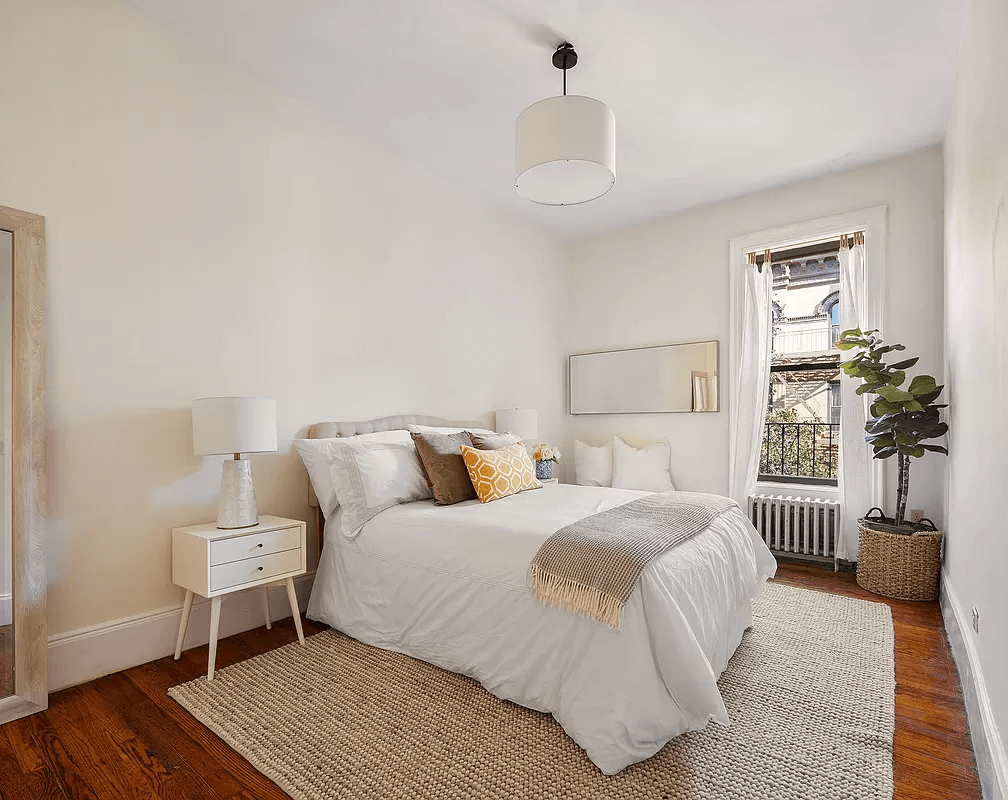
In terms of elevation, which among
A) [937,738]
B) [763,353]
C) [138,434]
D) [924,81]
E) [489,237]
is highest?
[924,81]

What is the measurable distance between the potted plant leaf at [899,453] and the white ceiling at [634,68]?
134 centimetres

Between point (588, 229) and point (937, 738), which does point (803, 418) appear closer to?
point (588, 229)

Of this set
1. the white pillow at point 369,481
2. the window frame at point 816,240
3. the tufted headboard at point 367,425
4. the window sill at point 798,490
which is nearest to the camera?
the white pillow at point 369,481

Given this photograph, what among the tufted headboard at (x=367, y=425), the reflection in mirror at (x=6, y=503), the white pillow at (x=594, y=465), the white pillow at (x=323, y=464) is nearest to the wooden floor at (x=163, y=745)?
the reflection in mirror at (x=6, y=503)

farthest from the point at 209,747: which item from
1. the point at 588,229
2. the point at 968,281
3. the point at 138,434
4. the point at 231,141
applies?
the point at 588,229

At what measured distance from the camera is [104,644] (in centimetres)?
239

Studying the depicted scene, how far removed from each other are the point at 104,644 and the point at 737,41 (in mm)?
3910

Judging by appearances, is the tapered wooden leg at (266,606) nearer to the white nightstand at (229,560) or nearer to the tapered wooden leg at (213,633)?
the white nightstand at (229,560)

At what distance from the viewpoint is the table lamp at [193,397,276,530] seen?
2410 millimetres

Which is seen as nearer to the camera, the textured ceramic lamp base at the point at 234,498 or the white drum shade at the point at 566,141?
the white drum shade at the point at 566,141

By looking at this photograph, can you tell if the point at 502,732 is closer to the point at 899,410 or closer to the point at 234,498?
the point at 234,498

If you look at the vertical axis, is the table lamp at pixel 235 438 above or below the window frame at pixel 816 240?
below

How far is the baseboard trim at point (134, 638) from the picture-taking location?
7.48 ft

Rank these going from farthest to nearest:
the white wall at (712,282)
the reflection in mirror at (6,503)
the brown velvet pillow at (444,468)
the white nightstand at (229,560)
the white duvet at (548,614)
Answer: the white wall at (712,282), the brown velvet pillow at (444,468), the white nightstand at (229,560), the reflection in mirror at (6,503), the white duvet at (548,614)
